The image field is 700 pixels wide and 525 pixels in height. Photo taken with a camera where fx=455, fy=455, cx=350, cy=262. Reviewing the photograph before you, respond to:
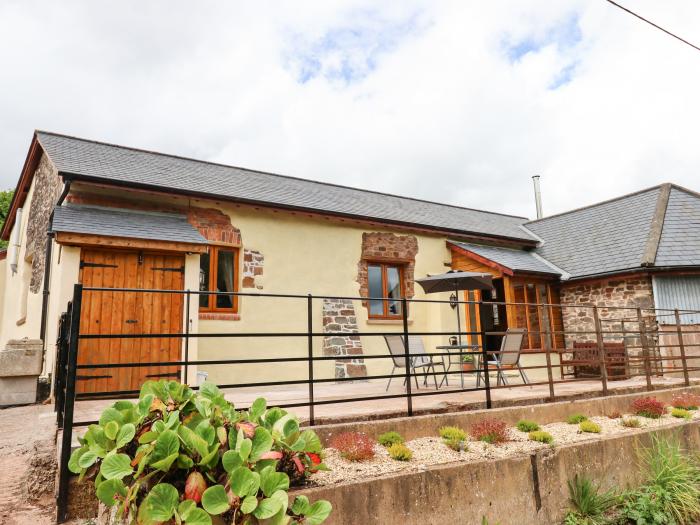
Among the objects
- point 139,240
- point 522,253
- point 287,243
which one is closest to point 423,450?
point 139,240

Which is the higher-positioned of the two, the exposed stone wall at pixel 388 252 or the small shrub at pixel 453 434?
the exposed stone wall at pixel 388 252

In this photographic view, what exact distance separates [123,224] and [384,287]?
5.67 meters

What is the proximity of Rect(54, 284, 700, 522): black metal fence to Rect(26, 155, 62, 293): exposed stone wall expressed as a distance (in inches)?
112

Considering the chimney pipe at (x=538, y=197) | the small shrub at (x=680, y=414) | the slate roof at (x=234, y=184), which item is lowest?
the small shrub at (x=680, y=414)

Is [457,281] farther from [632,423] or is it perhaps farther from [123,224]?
[123,224]

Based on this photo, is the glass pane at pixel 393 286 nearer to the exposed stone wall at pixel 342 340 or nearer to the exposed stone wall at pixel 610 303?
the exposed stone wall at pixel 342 340

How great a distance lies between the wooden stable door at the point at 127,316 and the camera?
257 inches

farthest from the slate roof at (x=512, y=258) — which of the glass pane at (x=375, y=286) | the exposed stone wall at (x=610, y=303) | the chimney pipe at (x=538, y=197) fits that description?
the chimney pipe at (x=538, y=197)

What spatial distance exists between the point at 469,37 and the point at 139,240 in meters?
5.69

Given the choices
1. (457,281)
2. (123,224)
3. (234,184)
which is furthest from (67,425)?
(234,184)

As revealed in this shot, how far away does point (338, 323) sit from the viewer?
9.38 m

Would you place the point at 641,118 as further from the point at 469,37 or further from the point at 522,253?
the point at 469,37

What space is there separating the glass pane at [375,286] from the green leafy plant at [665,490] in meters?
6.14

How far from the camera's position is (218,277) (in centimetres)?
854
